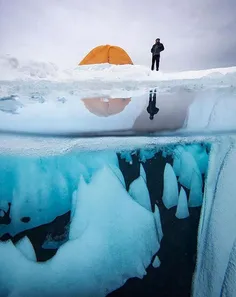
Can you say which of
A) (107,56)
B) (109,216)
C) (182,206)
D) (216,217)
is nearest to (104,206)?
(109,216)

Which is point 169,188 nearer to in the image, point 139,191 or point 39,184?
point 139,191

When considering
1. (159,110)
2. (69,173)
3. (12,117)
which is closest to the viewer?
(69,173)

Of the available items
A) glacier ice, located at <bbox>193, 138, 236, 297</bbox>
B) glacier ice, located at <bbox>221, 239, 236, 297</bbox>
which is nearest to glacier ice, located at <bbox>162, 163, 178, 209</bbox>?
glacier ice, located at <bbox>193, 138, 236, 297</bbox>

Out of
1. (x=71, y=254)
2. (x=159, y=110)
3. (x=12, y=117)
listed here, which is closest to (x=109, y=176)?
(x=71, y=254)

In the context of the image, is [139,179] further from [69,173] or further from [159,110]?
[159,110]

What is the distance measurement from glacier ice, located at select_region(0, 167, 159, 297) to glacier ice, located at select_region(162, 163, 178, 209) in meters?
0.07

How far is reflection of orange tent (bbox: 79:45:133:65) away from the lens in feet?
22.8

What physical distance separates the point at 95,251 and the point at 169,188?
32 centimetres

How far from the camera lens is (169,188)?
773 millimetres

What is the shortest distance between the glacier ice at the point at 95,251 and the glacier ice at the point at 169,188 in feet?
0.24

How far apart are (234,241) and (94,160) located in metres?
0.51

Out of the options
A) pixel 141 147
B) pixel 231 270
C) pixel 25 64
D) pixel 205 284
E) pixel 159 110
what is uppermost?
pixel 25 64

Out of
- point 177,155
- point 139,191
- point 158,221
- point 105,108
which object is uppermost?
point 105,108

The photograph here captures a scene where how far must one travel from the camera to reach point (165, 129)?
88cm
